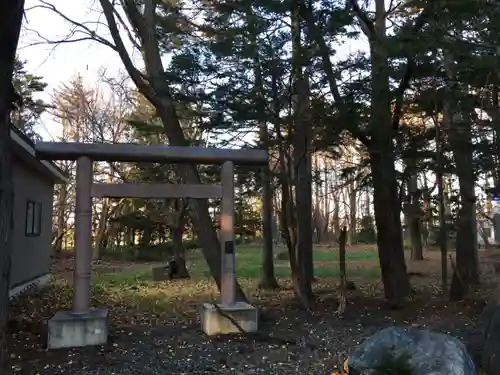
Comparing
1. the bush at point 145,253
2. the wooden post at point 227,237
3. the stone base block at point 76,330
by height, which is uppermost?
the wooden post at point 227,237

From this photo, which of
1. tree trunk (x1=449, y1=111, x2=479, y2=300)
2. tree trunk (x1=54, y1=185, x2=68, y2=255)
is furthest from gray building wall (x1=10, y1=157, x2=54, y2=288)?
tree trunk (x1=54, y1=185, x2=68, y2=255)

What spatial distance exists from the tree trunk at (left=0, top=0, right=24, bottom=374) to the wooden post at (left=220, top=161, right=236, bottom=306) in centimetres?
377

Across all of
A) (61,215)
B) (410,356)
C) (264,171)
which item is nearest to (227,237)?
(264,171)

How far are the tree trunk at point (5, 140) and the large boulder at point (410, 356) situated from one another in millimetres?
2948

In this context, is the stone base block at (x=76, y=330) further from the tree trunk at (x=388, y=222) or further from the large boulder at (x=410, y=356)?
the tree trunk at (x=388, y=222)

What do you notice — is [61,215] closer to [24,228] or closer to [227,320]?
[24,228]

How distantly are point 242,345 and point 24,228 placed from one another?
6899 mm

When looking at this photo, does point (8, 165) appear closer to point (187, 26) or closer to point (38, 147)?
point (38, 147)

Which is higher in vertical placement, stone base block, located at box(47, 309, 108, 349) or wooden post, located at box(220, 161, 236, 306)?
wooden post, located at box(220, 161, 236, 306)

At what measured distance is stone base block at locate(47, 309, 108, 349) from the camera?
252 inches

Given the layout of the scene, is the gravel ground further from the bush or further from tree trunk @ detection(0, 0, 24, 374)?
the bush

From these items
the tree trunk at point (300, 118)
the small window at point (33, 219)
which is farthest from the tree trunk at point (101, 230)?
the tree trunk at point (300, 118)

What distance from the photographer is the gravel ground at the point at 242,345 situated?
562 centimetres

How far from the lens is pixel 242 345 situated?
658cm
